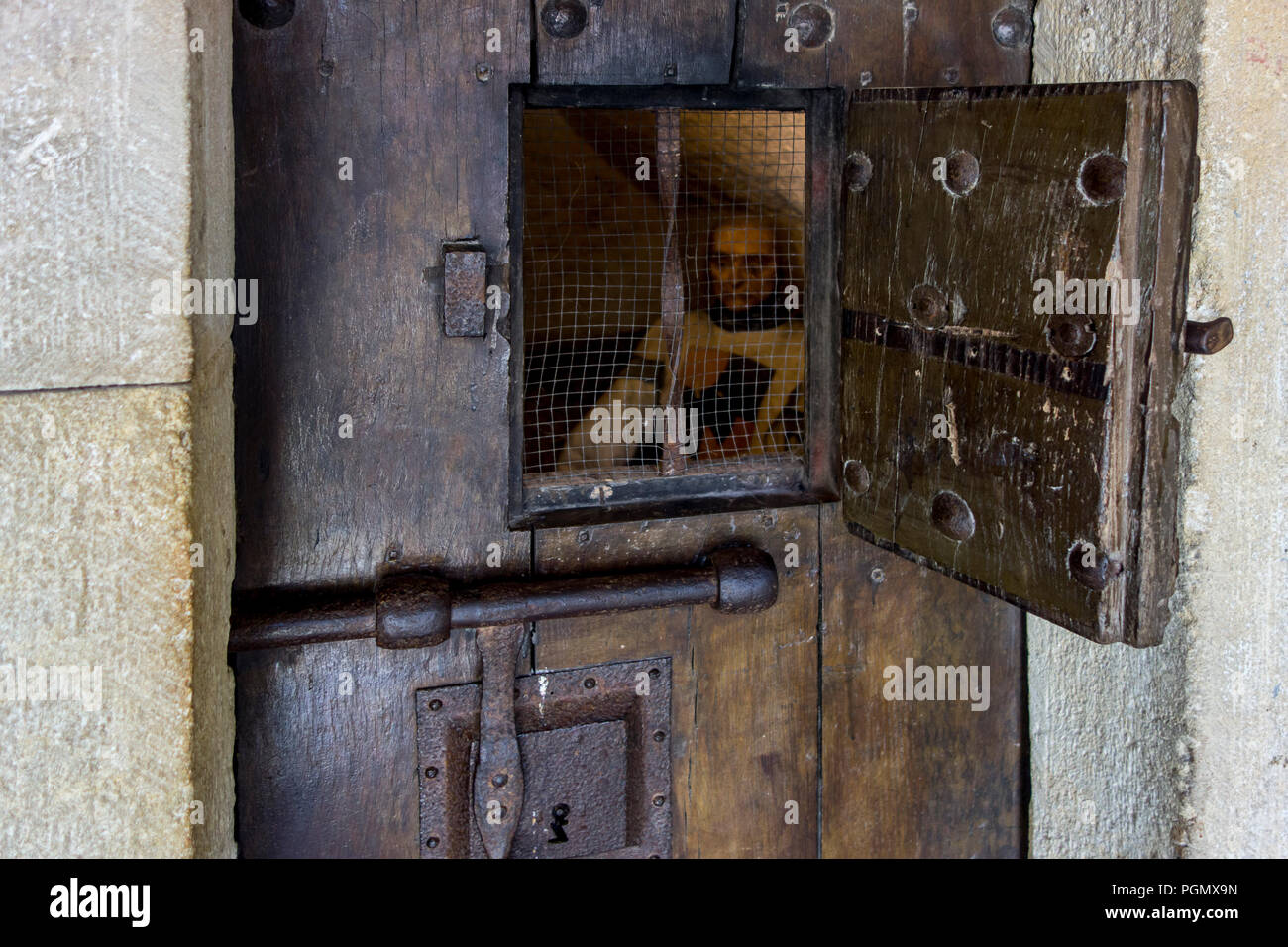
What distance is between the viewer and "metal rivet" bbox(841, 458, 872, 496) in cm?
159

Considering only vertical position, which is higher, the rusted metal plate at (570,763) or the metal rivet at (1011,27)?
the metal rivet at (1011,27)

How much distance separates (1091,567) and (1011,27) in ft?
2.78

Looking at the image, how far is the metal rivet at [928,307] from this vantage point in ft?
4.64

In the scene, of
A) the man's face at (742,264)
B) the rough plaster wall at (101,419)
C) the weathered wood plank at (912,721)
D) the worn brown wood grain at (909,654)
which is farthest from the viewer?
the man's face at (742,264)

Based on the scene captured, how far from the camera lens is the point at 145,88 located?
41.7 inches

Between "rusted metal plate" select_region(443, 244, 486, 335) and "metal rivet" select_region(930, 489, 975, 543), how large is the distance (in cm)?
65

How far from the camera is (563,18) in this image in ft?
4.71

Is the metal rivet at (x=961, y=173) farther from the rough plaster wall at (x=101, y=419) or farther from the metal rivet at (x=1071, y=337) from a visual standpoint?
the rough plaster wall at (x=101, y=419)

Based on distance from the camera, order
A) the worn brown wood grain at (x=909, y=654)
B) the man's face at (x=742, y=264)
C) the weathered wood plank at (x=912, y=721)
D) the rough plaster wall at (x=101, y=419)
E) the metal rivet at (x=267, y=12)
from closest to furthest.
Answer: the rough plaster wall at (x=101, y=419) → the metal rivet at (x=267, y=12) → the worn brown wood grain at (x=909, y=654) → the weathered wood plank at (x=912, y=721) → the man's face at (x=742, y=264)

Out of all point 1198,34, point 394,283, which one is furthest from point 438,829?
point 1198,34

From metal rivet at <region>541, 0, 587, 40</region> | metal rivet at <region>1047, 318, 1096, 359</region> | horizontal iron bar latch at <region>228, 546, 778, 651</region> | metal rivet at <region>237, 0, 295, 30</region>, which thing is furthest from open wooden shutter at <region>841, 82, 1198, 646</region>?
metal rivet at <region>237, 0, 295, 30</region>

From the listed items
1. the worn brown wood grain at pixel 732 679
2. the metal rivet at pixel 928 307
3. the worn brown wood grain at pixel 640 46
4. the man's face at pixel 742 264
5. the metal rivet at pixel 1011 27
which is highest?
the metal rivet at pixel 1011 27

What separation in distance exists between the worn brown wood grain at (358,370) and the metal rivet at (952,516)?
0.56 meters

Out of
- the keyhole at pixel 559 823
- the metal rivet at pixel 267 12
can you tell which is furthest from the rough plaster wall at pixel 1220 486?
the metal rivet at pixel 267 12
